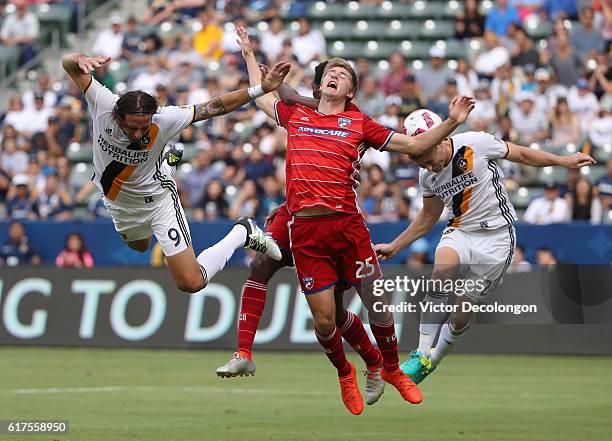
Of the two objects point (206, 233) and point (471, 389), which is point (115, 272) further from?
point (471, 389)

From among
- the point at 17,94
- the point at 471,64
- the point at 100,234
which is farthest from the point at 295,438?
the point at 17,94

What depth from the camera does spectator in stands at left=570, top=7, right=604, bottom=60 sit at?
24.7 meters

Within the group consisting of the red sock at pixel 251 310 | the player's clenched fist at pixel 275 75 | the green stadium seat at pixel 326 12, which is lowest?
the red sock at pixel 251 310

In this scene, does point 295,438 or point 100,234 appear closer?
point 295,438

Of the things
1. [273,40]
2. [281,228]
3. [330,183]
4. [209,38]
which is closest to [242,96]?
[330,183]

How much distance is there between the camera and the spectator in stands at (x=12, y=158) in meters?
26.6

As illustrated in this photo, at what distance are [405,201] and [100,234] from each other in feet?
17.4

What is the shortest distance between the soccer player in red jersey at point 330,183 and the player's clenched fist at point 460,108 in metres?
0.01

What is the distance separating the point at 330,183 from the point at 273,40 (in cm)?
1493

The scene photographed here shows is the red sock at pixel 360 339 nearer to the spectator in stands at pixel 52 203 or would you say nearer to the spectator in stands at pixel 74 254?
the spectator in stands at pixel 74 254

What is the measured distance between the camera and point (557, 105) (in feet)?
76.1

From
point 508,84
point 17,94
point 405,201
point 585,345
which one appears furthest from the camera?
point 17,94

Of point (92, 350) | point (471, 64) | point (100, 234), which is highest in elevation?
point (471, 64)

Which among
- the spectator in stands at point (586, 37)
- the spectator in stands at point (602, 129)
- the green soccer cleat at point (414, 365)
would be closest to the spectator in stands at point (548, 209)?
the spectator in stands at point (602, 129)
